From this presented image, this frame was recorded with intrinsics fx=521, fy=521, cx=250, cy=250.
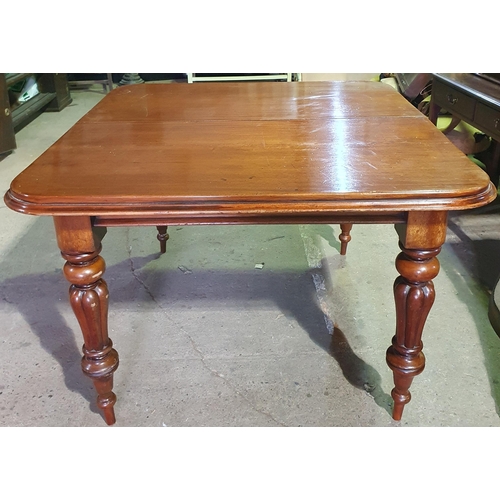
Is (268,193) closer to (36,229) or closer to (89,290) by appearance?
(89,290)

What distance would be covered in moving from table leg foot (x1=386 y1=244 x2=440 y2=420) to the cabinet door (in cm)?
268

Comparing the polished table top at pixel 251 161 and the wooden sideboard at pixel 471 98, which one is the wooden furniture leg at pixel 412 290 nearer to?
the polished table top at pixel 251 161

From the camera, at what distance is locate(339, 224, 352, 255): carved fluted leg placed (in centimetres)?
200

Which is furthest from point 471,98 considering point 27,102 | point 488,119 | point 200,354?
point 27,102

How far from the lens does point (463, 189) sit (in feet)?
3.43

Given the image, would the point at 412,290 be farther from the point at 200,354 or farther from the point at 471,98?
the point at 471,98

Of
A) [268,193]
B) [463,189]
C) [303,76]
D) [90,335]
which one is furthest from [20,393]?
[303,76]

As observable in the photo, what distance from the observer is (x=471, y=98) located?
206 centimetres

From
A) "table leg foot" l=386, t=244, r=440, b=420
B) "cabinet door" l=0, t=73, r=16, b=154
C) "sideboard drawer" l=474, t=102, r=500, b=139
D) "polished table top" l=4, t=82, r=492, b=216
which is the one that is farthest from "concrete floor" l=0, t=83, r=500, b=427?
"cabinet door" l=0, t=73, r=16, b=154

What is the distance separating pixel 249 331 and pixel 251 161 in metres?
0.67

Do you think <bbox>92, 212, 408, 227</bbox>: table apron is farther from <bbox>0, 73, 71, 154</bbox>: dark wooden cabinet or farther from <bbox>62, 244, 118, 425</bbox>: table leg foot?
<bbox>0, 73, 71, 154</bbox>: dark wooden cabinet

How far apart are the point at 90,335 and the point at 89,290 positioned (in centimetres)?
12

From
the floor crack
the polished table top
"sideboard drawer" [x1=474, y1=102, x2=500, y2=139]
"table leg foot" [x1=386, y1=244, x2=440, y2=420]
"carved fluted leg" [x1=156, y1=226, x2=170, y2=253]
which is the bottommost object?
the floor crack

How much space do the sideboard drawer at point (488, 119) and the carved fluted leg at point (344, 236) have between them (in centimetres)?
62
